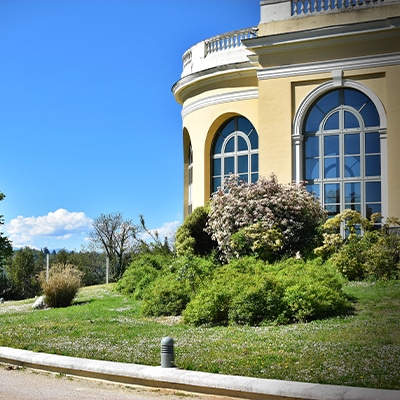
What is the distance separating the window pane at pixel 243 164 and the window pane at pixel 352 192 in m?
4.19

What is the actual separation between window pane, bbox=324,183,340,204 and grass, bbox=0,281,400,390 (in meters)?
6.38

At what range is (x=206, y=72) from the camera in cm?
2633

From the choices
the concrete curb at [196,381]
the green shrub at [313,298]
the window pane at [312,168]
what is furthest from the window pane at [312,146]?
the concrete curb at [196,381]

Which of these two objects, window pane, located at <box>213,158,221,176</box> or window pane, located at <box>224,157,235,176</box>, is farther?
window pane, located at <box>213,158,221,176</box>

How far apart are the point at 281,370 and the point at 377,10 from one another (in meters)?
15.6

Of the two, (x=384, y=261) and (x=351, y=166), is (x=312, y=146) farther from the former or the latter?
(x=384, y=261)

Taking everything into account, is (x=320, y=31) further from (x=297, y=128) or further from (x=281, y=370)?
(x=281, y=370)

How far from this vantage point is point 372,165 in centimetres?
2236

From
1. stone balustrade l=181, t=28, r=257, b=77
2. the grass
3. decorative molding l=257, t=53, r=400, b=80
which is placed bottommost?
the grass

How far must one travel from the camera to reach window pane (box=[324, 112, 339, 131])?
2289cm

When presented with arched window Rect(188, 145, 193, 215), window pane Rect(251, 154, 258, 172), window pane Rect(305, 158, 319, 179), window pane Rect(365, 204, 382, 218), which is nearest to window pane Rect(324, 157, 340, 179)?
window pane Rect(305, 158, 319, 179)

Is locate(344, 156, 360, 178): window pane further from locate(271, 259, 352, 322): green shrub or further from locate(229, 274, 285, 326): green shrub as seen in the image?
locate(229, 274, 285, 326): green shrub

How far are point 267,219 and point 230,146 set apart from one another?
6464mm

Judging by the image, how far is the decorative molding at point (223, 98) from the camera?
2547 cm
